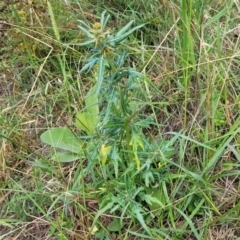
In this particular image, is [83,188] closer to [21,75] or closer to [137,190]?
[137,190]

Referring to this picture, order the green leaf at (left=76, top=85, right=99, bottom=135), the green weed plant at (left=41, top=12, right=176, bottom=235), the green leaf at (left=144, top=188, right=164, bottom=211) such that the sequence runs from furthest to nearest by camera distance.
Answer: the green leaf at (left=76, top=85, right=99, bottom=135)
the green leaf at (left=144, top=188, right=164, bottom=211)
the green weed plant at (left=41, top=12, right=176, bottom=235)

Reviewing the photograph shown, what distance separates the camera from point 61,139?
1.79m

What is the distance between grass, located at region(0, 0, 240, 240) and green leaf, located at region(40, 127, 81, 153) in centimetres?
5

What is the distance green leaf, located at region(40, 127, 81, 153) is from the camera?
177cm

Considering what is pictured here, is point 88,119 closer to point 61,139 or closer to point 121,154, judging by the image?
point 61,139

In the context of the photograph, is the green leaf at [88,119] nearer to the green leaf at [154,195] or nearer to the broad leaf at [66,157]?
the broad leaf at [66,157]

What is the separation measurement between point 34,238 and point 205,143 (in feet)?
2.07

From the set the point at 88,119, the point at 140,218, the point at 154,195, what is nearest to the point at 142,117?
the point at 88,119

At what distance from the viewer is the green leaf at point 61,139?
1.77 m

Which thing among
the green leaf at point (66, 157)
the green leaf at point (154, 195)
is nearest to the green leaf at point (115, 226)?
the green leaf at point (154, 195)

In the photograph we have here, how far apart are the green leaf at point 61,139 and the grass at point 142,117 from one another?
5 cm

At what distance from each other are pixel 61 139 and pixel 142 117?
0.95 ft

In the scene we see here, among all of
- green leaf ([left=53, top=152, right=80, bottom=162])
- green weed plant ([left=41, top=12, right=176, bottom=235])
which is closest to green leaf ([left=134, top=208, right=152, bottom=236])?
green weed plant ([left=41, top=12, right=176, bottom=235])

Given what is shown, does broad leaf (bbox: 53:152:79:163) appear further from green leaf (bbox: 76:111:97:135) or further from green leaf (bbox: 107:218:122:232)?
green leaf (bbox: 107:218:122:232)
